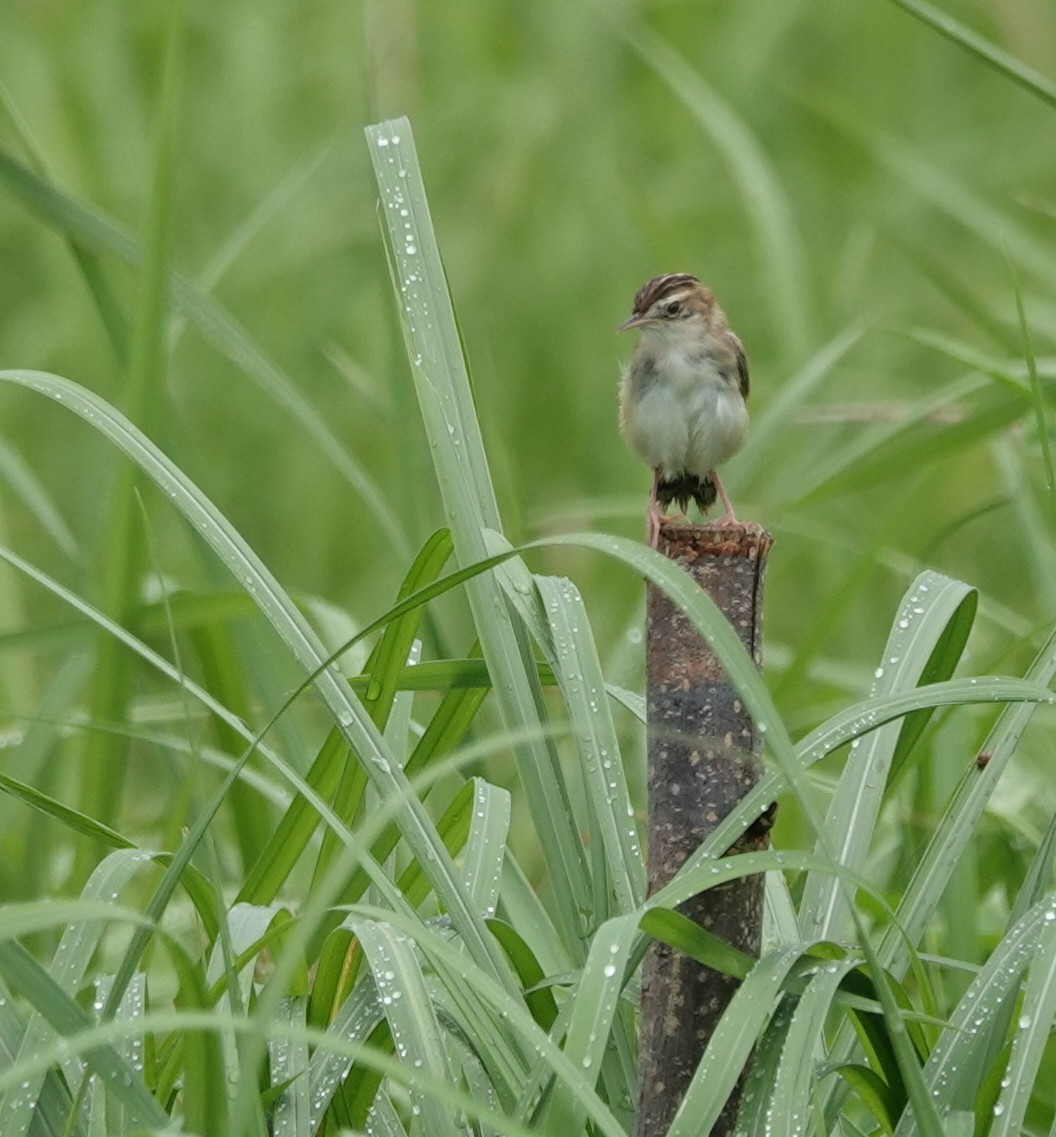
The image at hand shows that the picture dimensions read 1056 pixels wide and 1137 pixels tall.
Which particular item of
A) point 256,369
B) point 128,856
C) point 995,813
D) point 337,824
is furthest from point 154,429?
point 995,813

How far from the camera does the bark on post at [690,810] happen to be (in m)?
2.77

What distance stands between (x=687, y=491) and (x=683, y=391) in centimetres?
26

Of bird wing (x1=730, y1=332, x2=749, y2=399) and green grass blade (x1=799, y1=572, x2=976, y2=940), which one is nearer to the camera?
green grass blade (x1=799, y1=572, x2=976, y2=940)

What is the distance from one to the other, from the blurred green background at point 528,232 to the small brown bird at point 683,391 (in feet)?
2.67

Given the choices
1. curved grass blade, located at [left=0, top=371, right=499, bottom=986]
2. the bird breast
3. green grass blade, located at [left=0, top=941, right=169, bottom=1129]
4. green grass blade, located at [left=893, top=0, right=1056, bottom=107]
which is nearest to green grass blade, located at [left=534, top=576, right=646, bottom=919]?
curved grass blade, located at [left=0, top=371, right=499, bottom=986]

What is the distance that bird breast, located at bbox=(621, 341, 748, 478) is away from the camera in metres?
5.05

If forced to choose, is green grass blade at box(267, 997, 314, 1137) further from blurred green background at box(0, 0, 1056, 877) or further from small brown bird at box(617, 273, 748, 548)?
blurred green background at box(0, 0, 1056, 877)

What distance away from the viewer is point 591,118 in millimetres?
9664

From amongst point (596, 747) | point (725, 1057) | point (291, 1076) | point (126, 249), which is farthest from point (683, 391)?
point (725, 1057)

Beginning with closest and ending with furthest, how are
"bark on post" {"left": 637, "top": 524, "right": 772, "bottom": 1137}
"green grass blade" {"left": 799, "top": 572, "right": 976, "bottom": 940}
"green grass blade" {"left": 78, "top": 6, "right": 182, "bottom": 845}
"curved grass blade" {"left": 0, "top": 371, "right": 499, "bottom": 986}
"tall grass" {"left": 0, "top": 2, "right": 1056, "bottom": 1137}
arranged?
"tall grass" {"left": 0, "top": 2, "right": 1056, "bottom": 1137} → "curved grass blade" {"left": 0, "top": 371, "right": 499, "bottom": 986} → "bark on post" {"left": 637, "top": 524, "right": 772, "bottom": 1137} → "green grass blade" {"left": 799, "top": 572, "right": 976, "bottom": 940} → "green grass blade" {"left": 78, "top": 6, "right": 182, "bottom": 845}

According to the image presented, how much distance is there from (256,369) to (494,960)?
1274 mm

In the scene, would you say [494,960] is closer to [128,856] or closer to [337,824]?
[337,824]

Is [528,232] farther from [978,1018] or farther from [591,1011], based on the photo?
[591,1011]

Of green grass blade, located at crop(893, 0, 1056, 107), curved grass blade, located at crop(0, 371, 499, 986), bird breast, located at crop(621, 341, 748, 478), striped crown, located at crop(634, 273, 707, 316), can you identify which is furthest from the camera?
striped crown, located at crop(634, 273, 707, 316)
